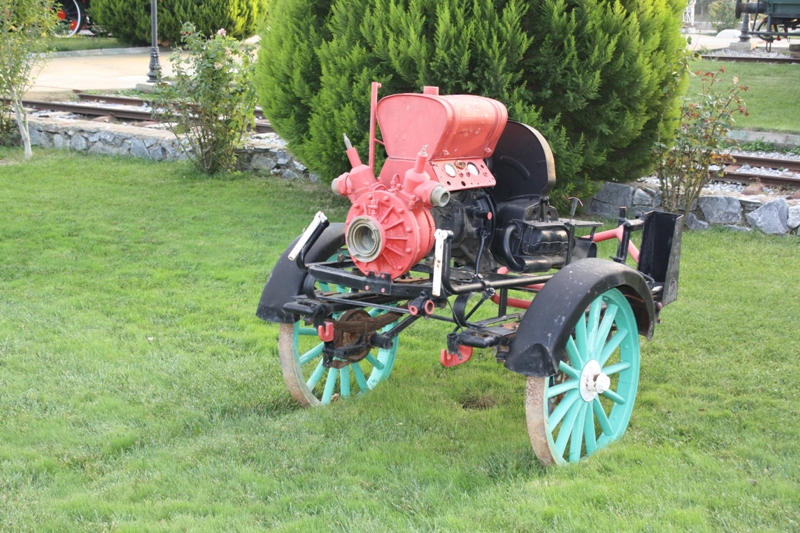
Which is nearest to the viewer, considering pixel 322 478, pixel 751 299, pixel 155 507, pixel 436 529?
pixel 436 529

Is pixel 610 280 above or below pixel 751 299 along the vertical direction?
above

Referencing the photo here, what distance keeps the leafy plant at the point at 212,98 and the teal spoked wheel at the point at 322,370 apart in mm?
6058

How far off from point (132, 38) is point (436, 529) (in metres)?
26.2

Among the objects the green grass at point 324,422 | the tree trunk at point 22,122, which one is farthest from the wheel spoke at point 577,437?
the tree trunk at point 22,122

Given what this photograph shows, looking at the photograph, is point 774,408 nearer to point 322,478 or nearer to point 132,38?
point 322,478

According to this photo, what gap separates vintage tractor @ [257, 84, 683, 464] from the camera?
13.3ft

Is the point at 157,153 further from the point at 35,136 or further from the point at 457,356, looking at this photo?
the point at 457,356

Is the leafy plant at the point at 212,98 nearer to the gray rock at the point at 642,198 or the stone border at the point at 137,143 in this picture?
the stone border at the point at 137,143

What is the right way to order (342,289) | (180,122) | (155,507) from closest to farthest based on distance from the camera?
(155,507) → (342,289) → (180,122)

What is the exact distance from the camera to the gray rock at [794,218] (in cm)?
873

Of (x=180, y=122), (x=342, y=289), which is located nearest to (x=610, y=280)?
(x=342, y=289)

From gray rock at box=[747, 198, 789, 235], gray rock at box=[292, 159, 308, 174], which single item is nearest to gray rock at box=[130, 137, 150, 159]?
gray rock at box=[292, 159, 308, 174]

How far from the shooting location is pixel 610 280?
13.8ft

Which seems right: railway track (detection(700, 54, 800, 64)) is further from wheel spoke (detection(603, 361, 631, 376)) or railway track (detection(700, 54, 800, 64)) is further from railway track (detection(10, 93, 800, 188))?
wheel spoke (detection(603, 361, 631, 376))
